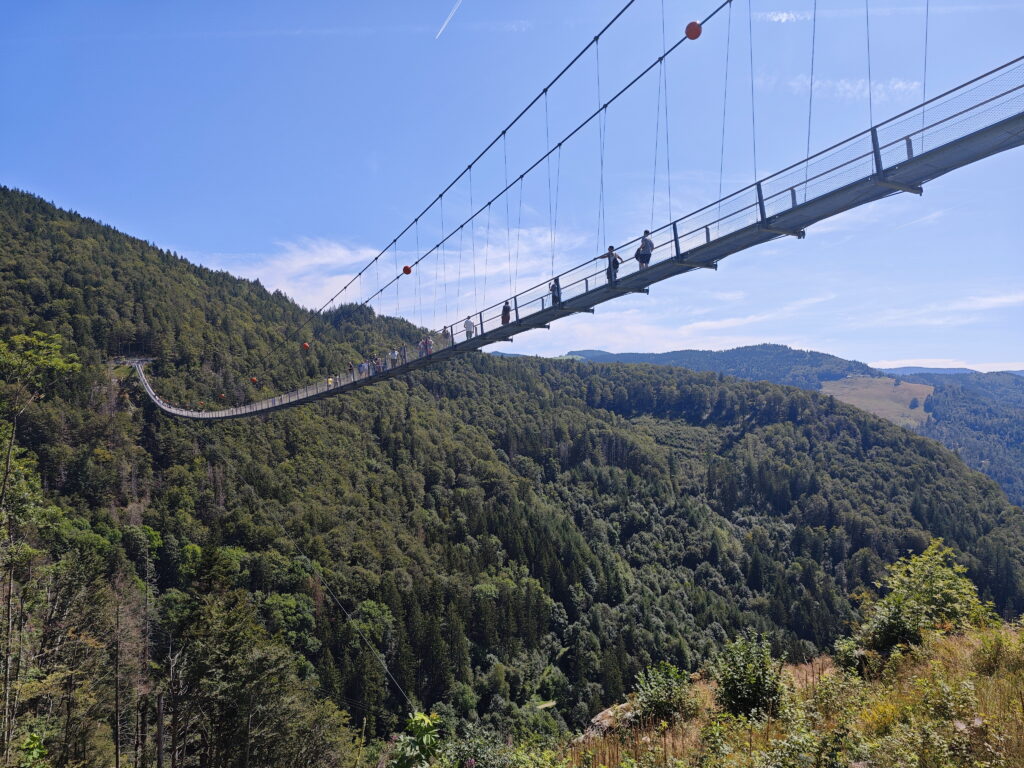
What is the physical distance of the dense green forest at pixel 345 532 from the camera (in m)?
22.0

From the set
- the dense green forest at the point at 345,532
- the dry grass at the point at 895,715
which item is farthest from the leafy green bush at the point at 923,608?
the dense green forest at the point at 345,532

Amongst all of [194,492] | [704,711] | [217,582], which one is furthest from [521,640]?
[704,711]

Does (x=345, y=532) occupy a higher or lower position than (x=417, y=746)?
lower

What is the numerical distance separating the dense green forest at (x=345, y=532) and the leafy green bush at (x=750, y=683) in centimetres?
1548

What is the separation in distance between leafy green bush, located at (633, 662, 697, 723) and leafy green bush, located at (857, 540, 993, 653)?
13.9 ft

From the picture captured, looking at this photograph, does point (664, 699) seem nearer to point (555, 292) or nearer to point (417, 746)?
point (417, 746)

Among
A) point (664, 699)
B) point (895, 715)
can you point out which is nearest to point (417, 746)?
point (664, 699)

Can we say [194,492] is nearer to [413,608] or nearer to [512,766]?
[413,608]

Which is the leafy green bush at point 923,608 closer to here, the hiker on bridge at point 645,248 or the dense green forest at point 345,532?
the hiker on bridge at point 645,248

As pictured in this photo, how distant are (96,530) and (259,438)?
30429 millimetres

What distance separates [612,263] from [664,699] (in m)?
10.5

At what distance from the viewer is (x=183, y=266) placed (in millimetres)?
155875

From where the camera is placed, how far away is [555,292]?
1680 cm

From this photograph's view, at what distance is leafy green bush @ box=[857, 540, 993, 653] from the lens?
1088 cm
